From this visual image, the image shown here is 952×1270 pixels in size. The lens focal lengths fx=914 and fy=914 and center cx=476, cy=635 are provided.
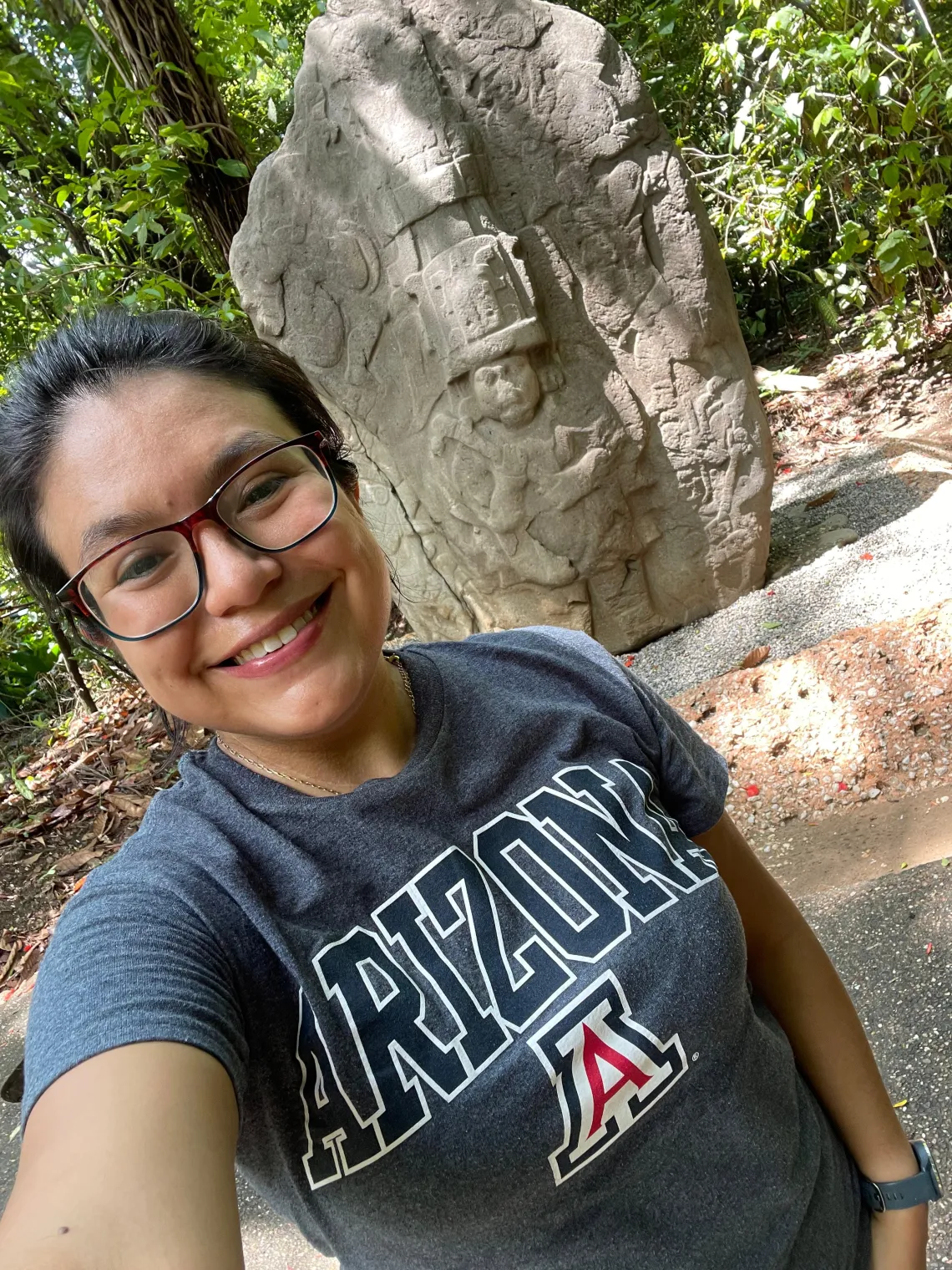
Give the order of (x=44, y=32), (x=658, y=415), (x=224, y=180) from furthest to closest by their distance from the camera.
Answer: (x=44, y=32), (x=224, y=180), (x=658, y=415)

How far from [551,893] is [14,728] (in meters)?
5.49

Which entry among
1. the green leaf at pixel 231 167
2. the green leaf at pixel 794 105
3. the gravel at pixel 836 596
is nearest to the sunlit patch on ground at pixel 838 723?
the gravel at pixel 836 596

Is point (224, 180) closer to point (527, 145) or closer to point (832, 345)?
point (527, 145)

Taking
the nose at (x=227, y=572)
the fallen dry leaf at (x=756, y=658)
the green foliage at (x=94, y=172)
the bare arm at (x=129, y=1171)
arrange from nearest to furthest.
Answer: the bare arm at (x=129, y=1171) < the nose at (x=227, y=572) < the fallen dry leaf at (x=756, y=658) < the green foliage at (x=94, y=172)

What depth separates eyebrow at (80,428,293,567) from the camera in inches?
31.6

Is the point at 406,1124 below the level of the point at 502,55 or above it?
below

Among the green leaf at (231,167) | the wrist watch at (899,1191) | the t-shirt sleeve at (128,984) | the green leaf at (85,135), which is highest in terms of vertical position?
the green leaf at (85,135)

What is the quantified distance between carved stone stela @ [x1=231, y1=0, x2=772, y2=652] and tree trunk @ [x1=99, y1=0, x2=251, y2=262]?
101 cm

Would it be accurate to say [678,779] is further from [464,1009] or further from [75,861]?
[75,861]

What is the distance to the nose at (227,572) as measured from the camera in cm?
80

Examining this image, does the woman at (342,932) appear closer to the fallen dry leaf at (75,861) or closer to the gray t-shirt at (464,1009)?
the gray t-shirt at (464,1009)

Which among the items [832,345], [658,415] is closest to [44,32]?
[658,415]

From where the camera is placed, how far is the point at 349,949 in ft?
2.56

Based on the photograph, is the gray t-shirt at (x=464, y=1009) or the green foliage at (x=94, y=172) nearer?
the gray t-shirt at (x=464, y=1009)
